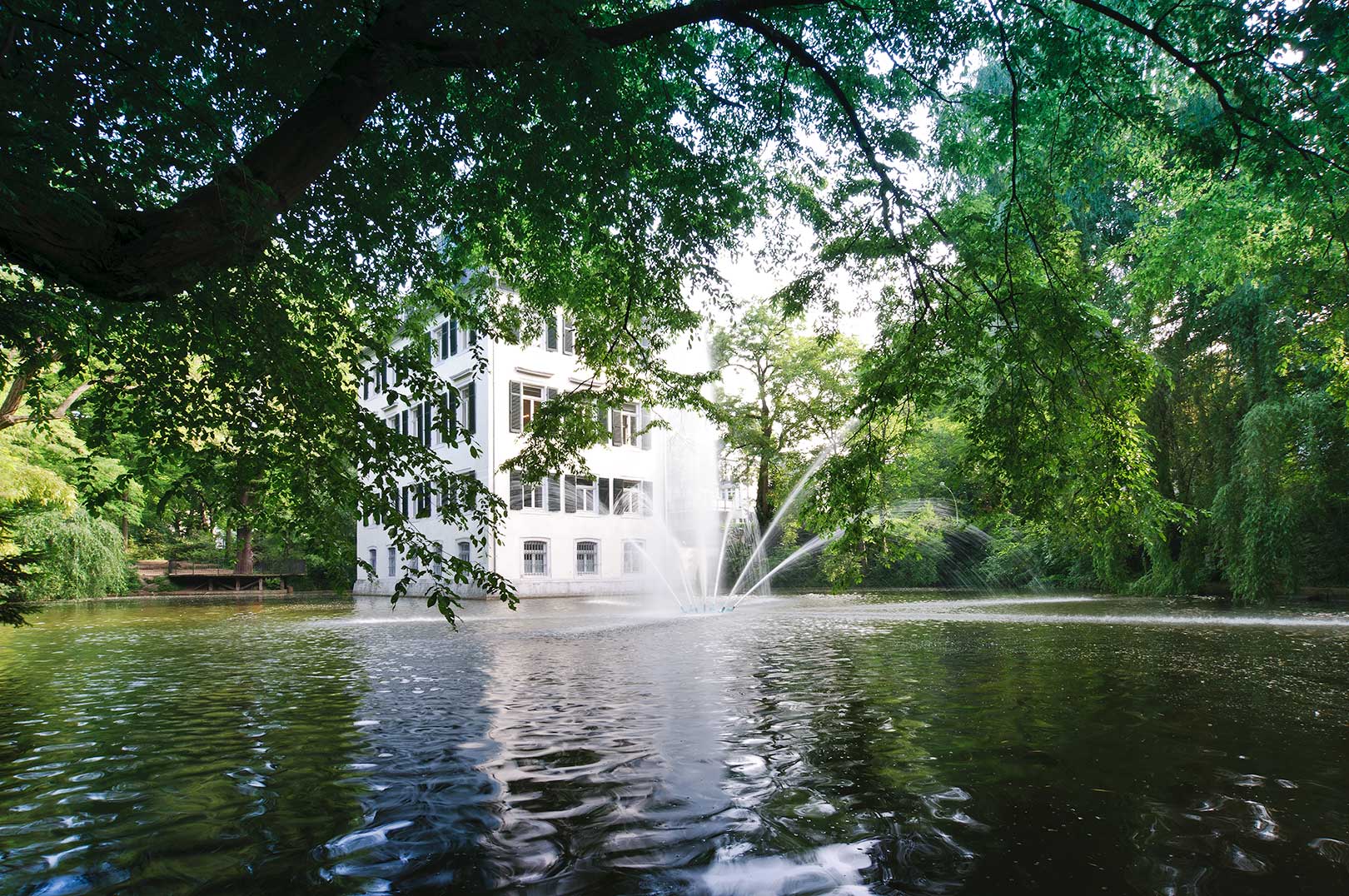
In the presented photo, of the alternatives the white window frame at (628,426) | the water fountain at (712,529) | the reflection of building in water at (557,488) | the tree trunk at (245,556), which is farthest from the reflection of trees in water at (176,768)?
the tree trunk at (245,556)

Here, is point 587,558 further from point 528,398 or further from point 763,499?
point 763,499

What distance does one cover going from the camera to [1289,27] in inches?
251

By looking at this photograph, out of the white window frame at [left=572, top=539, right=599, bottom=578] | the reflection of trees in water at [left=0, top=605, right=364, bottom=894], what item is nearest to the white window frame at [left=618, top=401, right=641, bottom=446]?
the white window frame at [left=572, top=539, right=599, bottom=578]

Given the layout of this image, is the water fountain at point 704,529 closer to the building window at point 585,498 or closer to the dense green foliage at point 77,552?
the building window at point 585,498

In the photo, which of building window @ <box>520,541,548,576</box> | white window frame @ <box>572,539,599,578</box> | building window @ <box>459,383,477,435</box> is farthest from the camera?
white window frame @ <box>572,539,599,578</box>

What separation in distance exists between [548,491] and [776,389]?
1073cm

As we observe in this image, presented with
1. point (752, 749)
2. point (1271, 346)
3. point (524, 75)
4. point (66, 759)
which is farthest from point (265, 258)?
point (1271, 346)

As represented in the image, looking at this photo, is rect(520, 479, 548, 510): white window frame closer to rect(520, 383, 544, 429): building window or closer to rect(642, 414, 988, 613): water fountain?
rect(520, 383, 544, 429): building window

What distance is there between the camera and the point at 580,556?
35.2m

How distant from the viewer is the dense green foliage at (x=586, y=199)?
16.1 feet

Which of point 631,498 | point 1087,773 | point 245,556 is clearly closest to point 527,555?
point 631,498

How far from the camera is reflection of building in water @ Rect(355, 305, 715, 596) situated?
32656 mm

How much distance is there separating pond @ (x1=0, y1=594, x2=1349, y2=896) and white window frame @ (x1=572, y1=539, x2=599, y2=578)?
2365 centimetres

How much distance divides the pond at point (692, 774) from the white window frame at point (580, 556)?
2365cm
